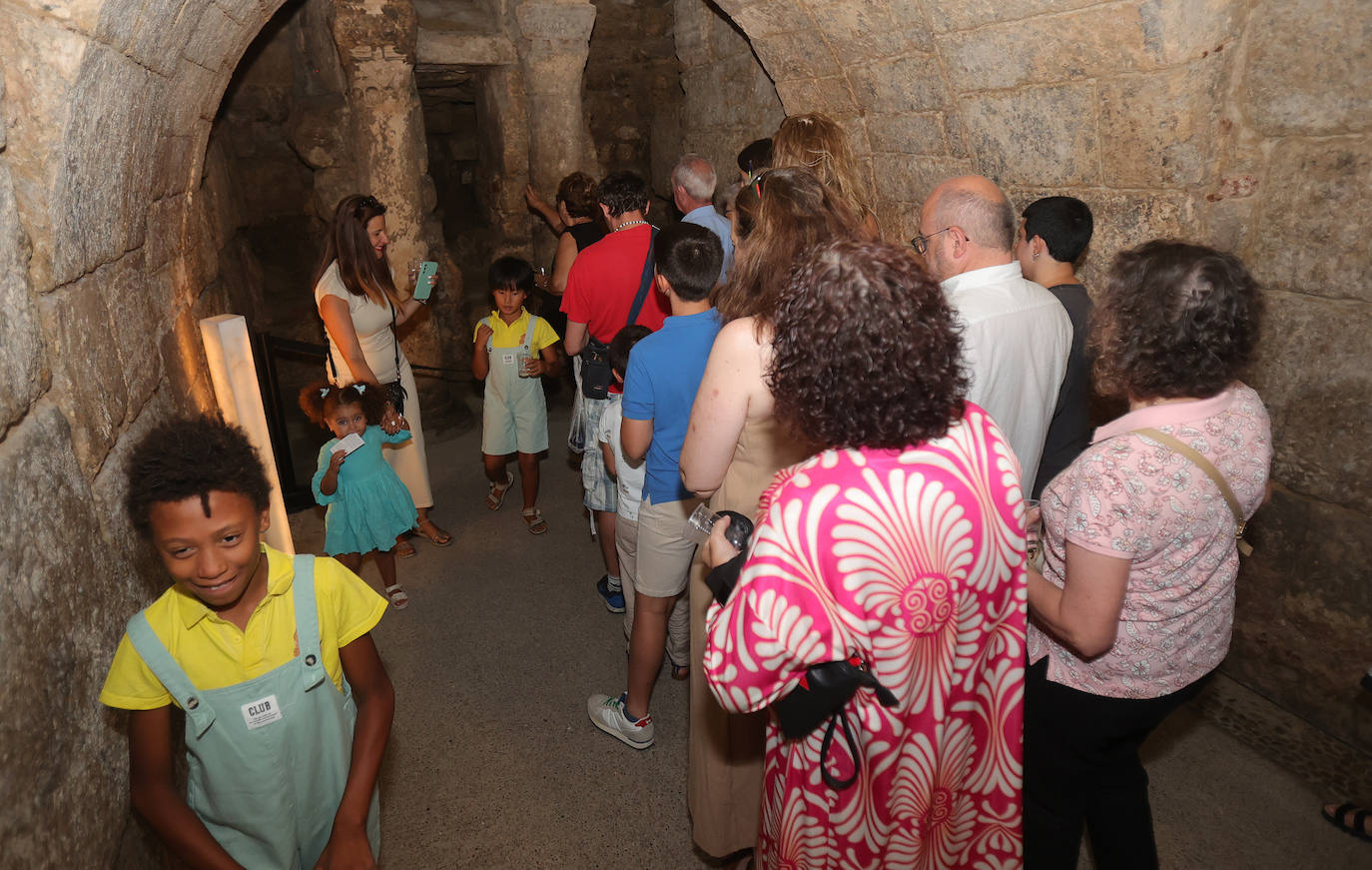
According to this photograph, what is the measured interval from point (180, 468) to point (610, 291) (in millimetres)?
2219

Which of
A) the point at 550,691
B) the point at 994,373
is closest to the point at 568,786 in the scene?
the point at 550,691

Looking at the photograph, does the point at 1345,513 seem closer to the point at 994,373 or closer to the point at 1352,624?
the point at 1352,624

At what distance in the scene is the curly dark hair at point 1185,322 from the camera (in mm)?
1696

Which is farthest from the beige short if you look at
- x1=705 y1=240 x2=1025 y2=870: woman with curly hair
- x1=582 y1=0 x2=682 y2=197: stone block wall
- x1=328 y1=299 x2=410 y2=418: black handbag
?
x1=582 y1=0 x2=682 y2=197: stone block wall

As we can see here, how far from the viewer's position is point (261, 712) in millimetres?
1617

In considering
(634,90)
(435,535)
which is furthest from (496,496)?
(634,90)

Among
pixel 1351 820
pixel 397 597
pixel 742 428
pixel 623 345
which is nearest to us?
pixel 742 428

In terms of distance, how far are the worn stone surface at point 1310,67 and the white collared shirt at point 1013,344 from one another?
1.02 meters

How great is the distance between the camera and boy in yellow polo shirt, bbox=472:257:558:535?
441cm

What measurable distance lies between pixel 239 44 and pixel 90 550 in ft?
7.26

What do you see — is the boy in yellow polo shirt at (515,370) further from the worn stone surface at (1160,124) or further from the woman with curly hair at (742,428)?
the worn stone surface at (1160,124)

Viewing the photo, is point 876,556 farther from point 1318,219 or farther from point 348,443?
point 348,443

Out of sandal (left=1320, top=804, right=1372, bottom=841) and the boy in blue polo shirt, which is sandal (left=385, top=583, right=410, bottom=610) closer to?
the boy in blue polo shirt

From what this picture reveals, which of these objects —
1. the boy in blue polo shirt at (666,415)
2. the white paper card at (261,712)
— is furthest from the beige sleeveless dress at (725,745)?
the white paper card at (261,712)
